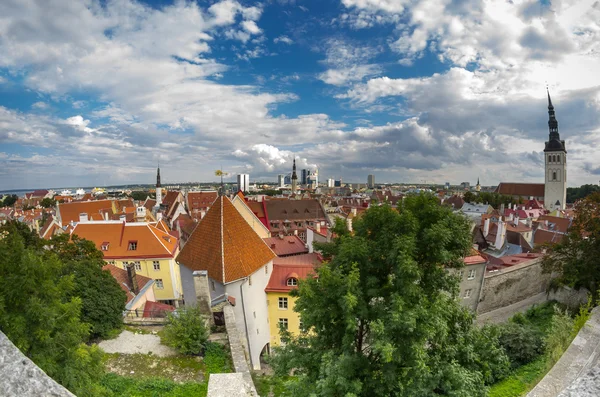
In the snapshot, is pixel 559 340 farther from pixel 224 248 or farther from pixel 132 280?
pixel 132 280

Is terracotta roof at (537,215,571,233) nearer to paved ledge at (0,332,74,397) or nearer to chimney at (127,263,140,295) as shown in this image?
chimney at (127,263,140,295)

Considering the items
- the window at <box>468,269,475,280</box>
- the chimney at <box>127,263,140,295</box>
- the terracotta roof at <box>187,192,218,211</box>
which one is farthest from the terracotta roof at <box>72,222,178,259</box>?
the terracotta roof at <box>187,192,218,211</box>

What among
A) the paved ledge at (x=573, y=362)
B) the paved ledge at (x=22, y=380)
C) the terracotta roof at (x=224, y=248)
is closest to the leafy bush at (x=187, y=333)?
the terracotta roof at (x=224, y=248)

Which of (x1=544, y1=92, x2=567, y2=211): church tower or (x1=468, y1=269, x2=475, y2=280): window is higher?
(x1=544, y1=92, x2=567, y2=211): church tower

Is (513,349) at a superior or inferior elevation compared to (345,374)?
inferior

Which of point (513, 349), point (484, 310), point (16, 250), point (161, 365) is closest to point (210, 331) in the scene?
point (161, 365)

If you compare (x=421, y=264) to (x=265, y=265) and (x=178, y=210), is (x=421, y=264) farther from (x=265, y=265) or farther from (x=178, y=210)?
(x=178, y=210)
